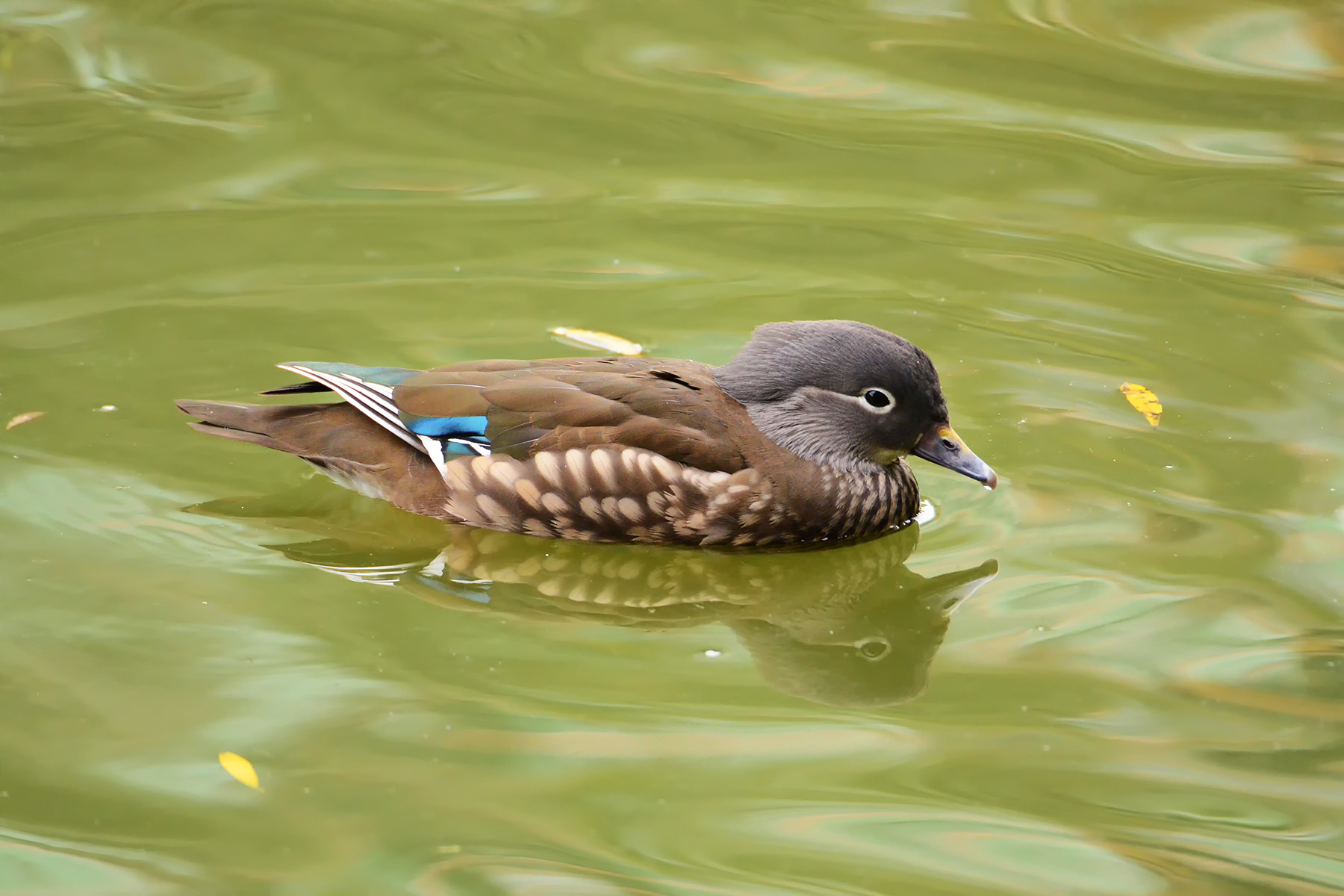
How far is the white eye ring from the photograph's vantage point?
643 centimetres

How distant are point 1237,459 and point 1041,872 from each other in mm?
2890

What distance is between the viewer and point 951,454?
6.47 metres

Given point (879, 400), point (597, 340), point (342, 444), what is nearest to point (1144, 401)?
point (879, 400)

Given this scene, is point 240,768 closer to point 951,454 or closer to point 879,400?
point 879,400

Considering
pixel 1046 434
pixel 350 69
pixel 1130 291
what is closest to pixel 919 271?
pixel 1130 291

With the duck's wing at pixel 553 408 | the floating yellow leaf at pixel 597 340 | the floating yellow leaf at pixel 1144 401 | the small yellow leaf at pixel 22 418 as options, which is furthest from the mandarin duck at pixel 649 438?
the floating yellow leaf at pixel 1144 401

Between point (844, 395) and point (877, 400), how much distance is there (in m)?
0.13

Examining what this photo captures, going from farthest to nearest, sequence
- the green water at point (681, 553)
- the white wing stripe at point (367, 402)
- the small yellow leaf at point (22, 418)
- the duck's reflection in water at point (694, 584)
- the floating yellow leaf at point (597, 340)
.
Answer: the floating yellow leaf at point (597, 340)
the small yellow leaf at point (22, 418)
the white wing stripe at point (367, 402)
the duck's reflection in water at point (694, 584)
the green water at point (681, 553)

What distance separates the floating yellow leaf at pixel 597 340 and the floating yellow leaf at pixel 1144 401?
2.29 metres

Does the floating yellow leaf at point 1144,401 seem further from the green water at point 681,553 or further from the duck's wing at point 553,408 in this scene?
the duck's wing at point 553,408

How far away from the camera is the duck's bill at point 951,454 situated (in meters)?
6.37

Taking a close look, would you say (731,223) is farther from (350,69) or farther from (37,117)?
(37,117)

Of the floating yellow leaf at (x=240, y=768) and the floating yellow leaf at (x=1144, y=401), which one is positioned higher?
the floating yellow leaf at (x=1144, y=401)

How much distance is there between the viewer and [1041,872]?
4551 mm
